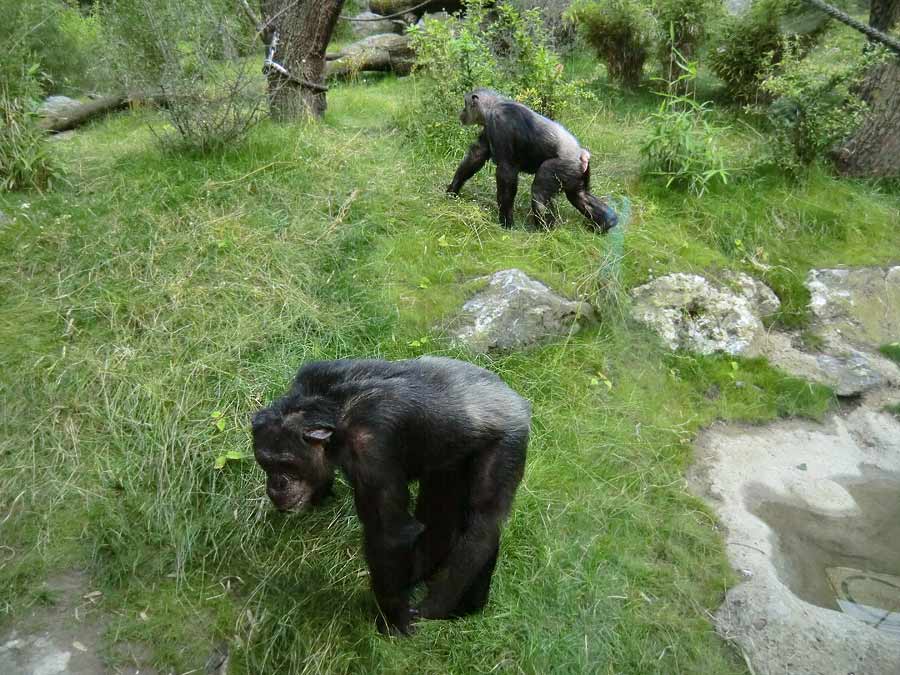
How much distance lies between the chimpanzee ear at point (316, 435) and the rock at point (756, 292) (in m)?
4.71

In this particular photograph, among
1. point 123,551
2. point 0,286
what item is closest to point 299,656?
point 123,551

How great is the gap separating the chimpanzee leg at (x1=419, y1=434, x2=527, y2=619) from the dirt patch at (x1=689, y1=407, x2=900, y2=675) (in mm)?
1533

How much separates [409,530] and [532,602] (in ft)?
3.33

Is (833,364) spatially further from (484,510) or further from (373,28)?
(373,28)

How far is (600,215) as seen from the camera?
6441 mm

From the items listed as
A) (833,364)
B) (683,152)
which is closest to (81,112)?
(683,152)

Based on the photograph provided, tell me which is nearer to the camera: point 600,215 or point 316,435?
point 316,435

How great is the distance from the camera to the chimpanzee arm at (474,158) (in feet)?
21.1

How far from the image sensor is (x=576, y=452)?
4.52 m

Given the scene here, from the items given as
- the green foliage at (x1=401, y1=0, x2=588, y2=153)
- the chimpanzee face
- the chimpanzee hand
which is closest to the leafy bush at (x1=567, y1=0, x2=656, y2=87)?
the green foliage at (x1=401, y1=0, x2=588, y2=153)

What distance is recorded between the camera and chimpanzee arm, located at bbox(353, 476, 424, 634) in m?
2.92

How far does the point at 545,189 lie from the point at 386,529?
14.0 ft

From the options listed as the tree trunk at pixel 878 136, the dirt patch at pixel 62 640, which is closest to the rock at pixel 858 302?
the tree trunk at pixel 878 136

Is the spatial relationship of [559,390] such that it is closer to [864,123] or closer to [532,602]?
[532,602]
